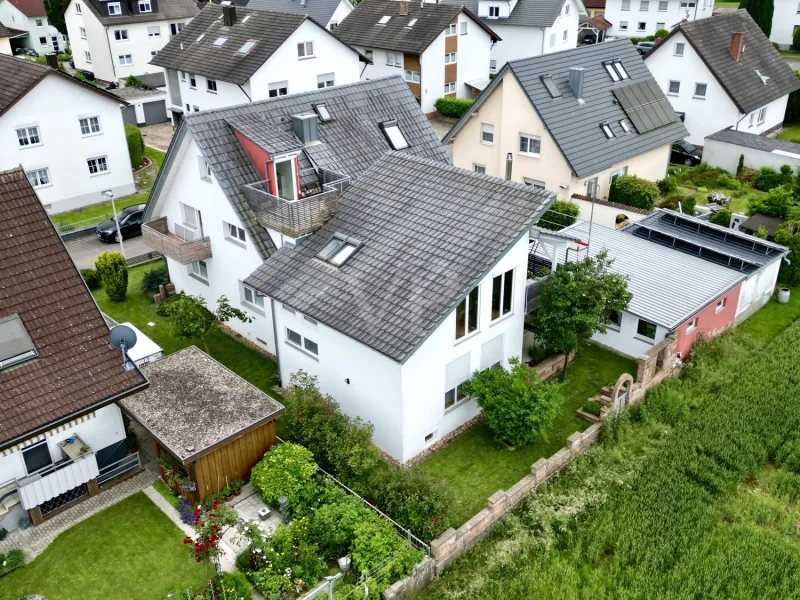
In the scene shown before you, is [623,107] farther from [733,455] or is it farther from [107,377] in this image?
[107,377]

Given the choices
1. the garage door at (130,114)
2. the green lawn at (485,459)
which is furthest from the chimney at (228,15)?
the green lawn at (485,459)

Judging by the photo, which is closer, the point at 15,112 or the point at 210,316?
the point at 210,316

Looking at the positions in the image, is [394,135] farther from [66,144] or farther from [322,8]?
[322,8]

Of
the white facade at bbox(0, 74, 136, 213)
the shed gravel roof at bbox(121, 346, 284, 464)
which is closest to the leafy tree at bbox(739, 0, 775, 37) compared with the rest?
the white facade at bbox(0, 74, 136, 213)

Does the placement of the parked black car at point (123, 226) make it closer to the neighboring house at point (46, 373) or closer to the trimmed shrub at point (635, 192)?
the neighboring house at point (46, 373)

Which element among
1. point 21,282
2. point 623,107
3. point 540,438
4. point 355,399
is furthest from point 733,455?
point 623,107

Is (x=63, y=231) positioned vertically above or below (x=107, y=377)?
below
